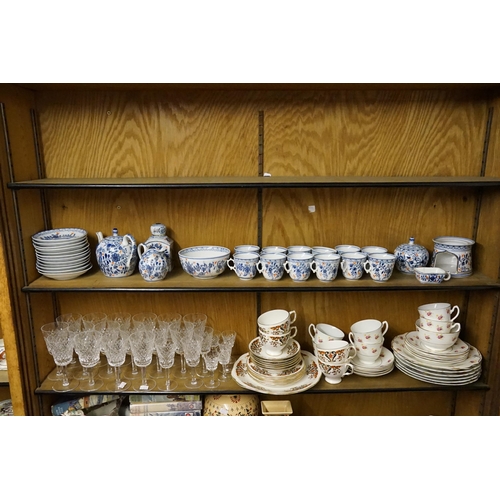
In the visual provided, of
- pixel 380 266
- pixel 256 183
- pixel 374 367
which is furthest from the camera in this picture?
pixel 374 367

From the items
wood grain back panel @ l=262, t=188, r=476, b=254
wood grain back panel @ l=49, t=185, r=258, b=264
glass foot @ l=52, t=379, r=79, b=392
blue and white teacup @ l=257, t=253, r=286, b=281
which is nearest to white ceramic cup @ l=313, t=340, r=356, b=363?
blue and white teacup @ l=257, t=253, r=286, b=281

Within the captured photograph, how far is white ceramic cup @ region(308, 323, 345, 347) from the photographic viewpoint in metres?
1.95

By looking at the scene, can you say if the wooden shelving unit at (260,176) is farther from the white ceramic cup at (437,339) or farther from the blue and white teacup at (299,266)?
the white ceramic cup at (437,339)

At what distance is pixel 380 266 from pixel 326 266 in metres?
0.22

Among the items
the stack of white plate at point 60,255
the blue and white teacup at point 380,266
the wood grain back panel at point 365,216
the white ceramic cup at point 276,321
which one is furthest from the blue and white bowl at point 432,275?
the stack of white plate at point 60,255

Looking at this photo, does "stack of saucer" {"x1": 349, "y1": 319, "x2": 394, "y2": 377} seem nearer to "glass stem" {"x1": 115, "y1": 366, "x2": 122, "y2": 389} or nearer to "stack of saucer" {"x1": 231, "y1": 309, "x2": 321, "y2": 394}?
"stack of saucer" {"x1": 231, "y1": 309, "x2": 321, "y2": 394}

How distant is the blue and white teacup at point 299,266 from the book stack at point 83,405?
966 mm

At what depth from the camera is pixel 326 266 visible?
180 cm

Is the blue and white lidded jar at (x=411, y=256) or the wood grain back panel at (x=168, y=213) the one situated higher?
the wood grain back panel at (x=168, y=213)

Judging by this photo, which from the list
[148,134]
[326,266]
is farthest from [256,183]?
[148,134]

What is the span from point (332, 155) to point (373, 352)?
2.95 ft

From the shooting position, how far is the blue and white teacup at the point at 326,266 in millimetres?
1794

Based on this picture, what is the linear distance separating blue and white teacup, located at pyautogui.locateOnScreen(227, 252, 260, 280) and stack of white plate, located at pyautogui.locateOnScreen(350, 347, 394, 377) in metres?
0.62

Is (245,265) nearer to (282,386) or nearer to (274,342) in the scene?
(274,342)
